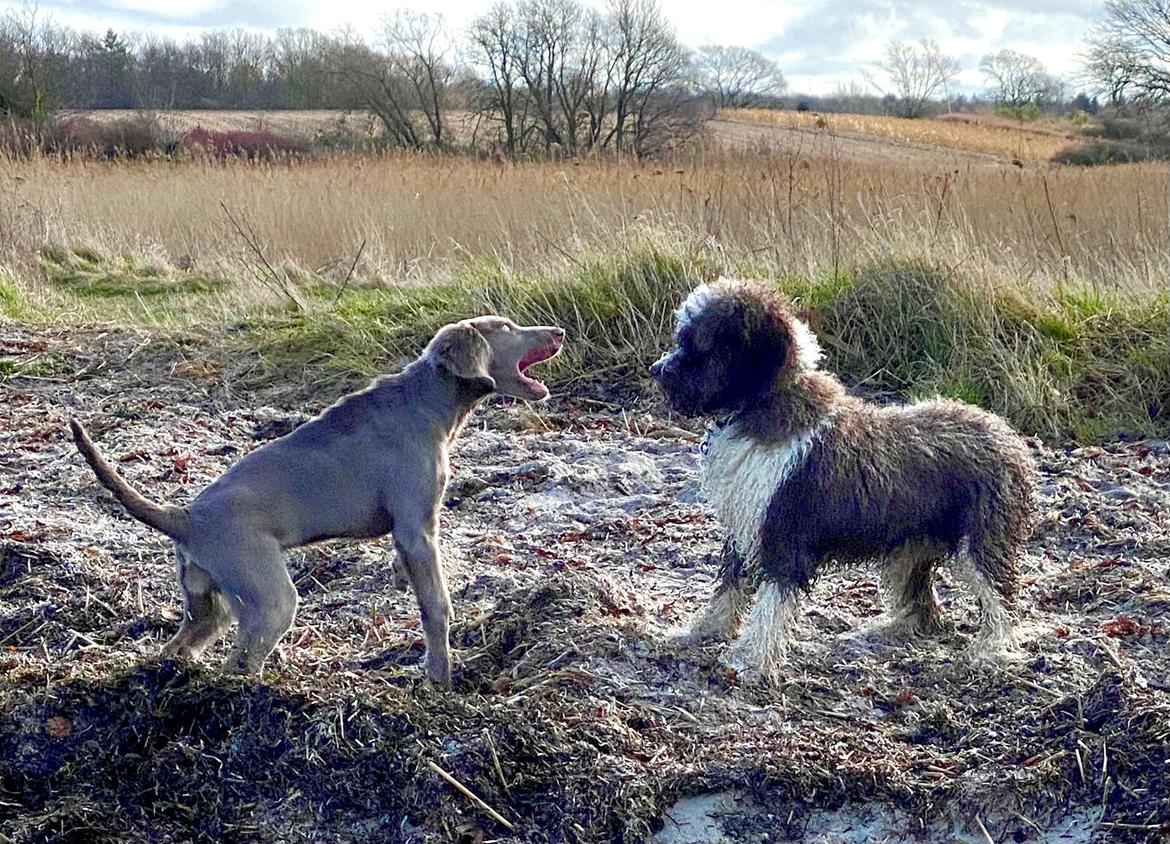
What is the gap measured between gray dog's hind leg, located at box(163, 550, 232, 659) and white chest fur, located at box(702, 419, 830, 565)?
1816 millimetres

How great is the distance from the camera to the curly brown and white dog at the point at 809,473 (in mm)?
4422

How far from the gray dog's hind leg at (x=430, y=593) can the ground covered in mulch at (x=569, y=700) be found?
132 millimetres

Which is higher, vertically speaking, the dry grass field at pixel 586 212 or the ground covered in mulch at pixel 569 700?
the dry grass field at pixel 586 212

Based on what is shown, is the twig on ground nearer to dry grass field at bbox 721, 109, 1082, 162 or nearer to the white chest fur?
the white chest fur

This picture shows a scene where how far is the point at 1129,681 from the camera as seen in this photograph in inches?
161

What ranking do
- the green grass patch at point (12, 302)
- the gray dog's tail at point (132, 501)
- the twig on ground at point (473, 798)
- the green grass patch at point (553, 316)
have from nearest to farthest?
the twig on ground at point (473, 798) → the gray dog's tail at point (132, 501) → the green grass patch at point (553, 316) → the green grass patch at point (12, 302)

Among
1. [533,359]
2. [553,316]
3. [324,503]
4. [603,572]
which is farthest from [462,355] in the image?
[553,316]

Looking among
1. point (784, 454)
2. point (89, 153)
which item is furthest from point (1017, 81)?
point (784, 454)

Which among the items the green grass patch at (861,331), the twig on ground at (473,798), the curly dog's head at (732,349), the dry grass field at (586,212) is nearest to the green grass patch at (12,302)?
the dry grass field at (586,212)

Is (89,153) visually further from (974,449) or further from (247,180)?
(974,449)

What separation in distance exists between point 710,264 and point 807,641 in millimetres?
5141

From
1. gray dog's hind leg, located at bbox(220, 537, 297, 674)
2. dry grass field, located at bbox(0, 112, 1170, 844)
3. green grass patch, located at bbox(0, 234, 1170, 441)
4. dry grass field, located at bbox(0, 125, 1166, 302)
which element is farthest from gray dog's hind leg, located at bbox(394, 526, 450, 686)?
dry grass field, located at bbox(0, 125, 1166, 302)

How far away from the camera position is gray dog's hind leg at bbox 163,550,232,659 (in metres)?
4.13

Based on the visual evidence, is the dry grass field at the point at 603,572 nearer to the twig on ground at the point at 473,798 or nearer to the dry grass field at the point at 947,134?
the twig on ground at the point at 473,798
